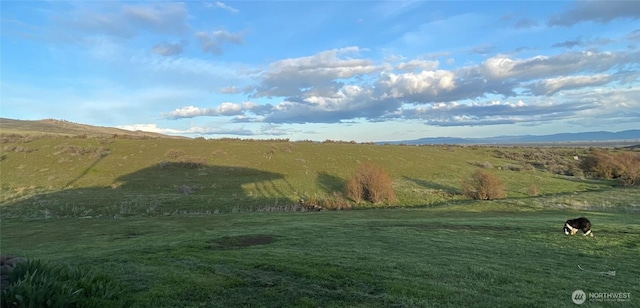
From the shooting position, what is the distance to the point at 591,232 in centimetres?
1931

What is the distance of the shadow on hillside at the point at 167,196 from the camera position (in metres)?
35.2

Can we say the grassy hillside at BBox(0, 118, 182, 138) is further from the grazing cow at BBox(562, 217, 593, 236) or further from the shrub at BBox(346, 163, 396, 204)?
the grazing cow at BBox(562, 217, 593, 236)

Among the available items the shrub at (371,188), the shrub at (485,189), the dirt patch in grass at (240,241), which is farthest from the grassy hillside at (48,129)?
the dirt patch in grass at (240,241)

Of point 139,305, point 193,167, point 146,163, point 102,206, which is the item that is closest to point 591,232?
point 139,305

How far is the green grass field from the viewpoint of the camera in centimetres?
925

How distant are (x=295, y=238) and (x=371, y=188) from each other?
25.8 m

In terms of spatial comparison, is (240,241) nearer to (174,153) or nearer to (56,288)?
(56,288)

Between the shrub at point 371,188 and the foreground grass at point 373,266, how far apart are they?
21.5 metres

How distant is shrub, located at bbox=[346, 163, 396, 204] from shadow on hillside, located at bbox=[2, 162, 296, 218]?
7094 millimetres

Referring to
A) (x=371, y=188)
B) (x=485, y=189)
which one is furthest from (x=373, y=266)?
(x=485, y=189)

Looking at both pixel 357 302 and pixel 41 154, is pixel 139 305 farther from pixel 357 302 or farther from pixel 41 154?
pixel 41 154

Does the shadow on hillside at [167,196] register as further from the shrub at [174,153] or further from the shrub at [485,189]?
the shrub at [485,189]

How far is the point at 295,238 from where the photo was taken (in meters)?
18.4

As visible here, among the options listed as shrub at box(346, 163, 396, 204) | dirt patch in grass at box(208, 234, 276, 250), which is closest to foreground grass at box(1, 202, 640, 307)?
dirt patch in grass at box(208, 234, 276, 250)
